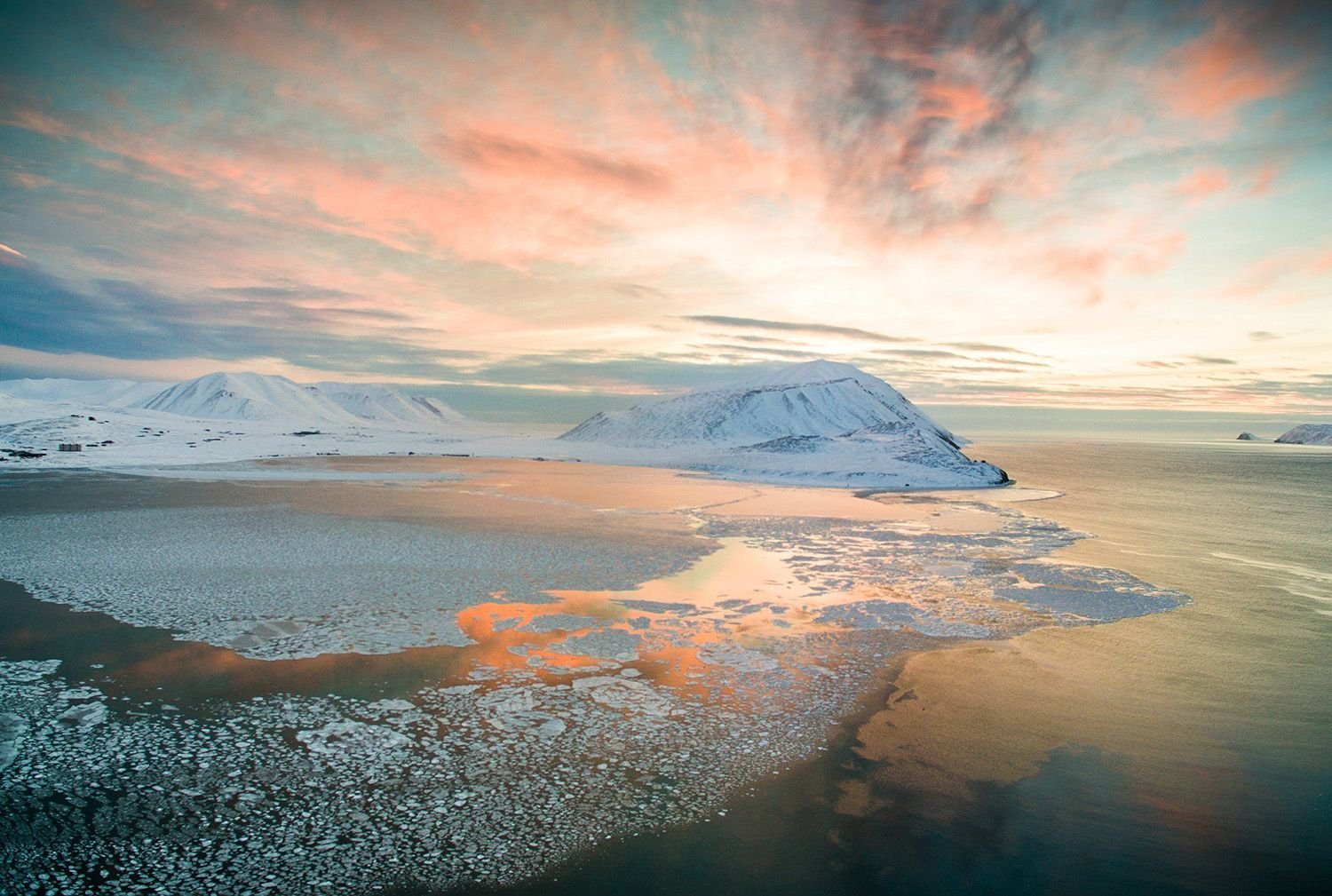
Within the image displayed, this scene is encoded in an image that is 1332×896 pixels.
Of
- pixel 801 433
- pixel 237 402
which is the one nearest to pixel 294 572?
pixel 801 433

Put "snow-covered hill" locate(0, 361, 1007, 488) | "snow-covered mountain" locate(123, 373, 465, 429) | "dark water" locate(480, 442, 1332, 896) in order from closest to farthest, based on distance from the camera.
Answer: "dark water" locate(480, 442, 1332, 896) < "snow-covered hill" locate(0, 361, 1007, 488) < "snow-covered mountain" locate(123, 373, 465, 429)

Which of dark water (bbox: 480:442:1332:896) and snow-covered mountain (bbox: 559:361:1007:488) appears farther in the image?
snow-covered mountain (bbox: 559:361:1007:488)

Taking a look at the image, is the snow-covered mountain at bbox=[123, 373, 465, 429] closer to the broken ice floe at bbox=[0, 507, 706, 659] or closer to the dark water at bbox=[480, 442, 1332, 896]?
the broken ice floe at bbox=[0, 507, 706, 659]

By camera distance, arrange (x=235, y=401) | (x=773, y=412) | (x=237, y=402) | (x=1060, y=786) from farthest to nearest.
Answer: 1. (x=235, y=401)
2. (x=237, y=402)
3. (x=773, y=412)
4. (x=1060, y=786)

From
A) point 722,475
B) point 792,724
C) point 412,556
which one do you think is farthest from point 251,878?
point 722,475

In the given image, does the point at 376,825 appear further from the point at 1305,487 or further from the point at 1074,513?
the point at 1305,487

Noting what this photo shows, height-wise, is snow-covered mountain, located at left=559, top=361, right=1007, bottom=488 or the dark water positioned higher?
snow-covered mountain, located at left=559, top=361, right=1007, bottom=488

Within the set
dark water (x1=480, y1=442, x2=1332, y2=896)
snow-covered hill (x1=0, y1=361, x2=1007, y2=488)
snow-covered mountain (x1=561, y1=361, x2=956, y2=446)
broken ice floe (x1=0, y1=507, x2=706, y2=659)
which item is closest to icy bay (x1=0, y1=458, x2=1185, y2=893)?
broken ice floe (x1=0, y1=507, x2=706, y2=659)

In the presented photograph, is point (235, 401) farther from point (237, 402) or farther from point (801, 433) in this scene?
point (801, 433)
